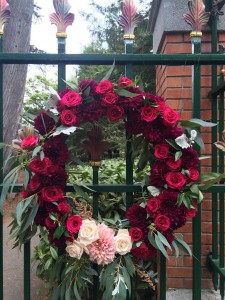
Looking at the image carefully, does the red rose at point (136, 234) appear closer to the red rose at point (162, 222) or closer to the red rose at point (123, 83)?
the red rose at point (162, 222)

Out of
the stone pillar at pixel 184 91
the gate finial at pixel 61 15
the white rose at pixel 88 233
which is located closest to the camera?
the white rose at pixel 88 233

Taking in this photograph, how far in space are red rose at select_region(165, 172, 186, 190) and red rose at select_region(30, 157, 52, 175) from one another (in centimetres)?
49

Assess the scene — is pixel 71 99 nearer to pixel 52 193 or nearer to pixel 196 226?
pixel 52 193

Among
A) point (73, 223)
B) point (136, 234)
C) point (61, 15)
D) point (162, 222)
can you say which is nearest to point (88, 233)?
point (73, 223)

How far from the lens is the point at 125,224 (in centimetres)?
151

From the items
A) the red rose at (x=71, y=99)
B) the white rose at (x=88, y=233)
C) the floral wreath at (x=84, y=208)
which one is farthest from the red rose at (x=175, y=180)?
the red rose at (x=71, y=99)

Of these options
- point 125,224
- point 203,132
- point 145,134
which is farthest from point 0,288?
point 203,132

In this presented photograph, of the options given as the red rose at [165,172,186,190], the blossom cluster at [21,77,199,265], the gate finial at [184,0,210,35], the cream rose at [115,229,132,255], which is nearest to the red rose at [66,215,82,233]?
the blossom cluster at [21,77,199,265]

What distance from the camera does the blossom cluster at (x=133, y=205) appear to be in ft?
4.62

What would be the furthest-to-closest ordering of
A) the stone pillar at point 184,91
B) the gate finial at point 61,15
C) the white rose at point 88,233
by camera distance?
1. the stone pillar at point 184,91
2. the gate finial at point 61,15
3. the white rose at point 88,233

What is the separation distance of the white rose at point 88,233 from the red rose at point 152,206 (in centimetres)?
22

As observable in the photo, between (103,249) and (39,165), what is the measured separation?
421mm

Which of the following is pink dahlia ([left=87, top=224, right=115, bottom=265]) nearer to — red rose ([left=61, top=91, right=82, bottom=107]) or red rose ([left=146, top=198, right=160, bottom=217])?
red rose ([left=146, top=198, right=160, bottom=217])

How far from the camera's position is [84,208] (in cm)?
148
